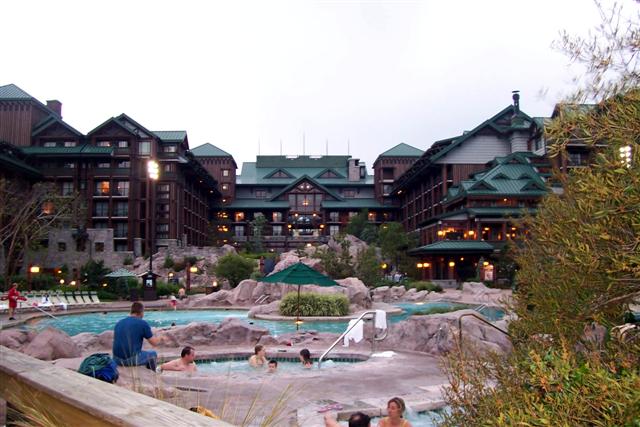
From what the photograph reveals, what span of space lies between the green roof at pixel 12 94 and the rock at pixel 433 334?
2253 inches

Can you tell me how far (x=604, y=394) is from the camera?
2.48 metres

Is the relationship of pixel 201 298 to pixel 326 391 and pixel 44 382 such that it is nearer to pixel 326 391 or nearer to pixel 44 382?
pixel 326 391

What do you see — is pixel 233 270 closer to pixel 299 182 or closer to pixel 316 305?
pixel 316 305

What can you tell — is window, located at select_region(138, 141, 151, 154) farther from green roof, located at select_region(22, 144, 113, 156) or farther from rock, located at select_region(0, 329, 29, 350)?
rock, located at select_region(0, 329, 29, 350)

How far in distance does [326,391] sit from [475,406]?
646 cm

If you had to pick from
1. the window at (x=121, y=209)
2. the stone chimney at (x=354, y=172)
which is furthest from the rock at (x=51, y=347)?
the stone chimney at (x=354, y=172)

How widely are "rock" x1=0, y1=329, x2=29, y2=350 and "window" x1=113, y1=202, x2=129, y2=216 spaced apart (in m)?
46.1

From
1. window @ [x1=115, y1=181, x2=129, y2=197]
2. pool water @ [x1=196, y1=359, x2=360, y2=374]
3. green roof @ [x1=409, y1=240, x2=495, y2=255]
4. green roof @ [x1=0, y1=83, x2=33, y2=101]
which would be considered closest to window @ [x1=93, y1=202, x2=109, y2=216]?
window @ [x1=115, y1=181, x2=129, y2=197]

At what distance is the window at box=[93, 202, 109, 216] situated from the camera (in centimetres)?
5881

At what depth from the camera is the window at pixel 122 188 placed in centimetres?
5878

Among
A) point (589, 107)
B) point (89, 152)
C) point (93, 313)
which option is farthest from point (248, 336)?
point (89, 152)

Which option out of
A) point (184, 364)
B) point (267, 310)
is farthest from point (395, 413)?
point (267, 310)

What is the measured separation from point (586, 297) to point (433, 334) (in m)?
12.2

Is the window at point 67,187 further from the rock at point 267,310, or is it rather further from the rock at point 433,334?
the rock at point 433,334
